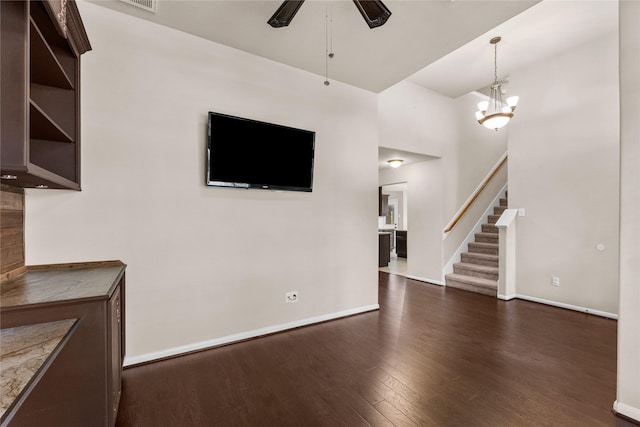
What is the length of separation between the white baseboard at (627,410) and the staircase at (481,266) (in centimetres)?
275

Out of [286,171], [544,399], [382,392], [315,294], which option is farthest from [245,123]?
[544,399]

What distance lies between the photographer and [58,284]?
1.63m

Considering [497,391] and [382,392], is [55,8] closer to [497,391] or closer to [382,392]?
[382,392]

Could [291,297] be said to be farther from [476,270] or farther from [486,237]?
[486,237]

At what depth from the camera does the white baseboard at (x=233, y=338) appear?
2.40 meters

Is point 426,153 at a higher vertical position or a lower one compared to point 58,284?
higher

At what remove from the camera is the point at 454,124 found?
211 inches

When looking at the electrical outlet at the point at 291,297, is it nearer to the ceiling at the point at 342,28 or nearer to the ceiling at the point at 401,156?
the ceiling at the point at 342,28

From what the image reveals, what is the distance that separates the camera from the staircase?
183 inches

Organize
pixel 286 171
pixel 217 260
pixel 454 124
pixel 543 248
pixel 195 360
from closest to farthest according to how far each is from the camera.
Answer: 1. pixel 195 360
2. pixel 217 260
3. pixel 286 171
4. pixel 543 248
5. pixel 454 124

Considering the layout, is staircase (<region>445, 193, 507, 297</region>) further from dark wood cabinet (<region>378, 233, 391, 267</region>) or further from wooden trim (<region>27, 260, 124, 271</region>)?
wooden trim (<region>27, 260, 124, 271</region>)

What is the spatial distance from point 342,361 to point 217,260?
4.92 ft

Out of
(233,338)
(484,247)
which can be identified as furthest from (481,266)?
(233,338)

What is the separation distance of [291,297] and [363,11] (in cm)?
274
